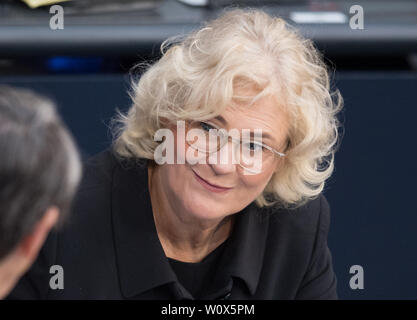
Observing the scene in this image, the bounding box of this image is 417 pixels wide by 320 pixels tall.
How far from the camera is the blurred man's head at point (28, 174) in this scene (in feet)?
2.76

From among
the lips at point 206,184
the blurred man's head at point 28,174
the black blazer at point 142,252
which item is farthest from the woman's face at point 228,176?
the blurred man's head at point 28,174

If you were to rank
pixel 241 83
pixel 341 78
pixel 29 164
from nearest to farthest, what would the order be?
pixel 29 164
pixel 241 83
pixel 341 78

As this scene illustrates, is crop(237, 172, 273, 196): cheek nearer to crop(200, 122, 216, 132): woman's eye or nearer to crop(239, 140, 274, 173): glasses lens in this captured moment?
crop(239, 140, 274, 173): glasses lens

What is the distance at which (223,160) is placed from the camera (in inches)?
55.2

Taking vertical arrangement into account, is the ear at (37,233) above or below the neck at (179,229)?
above

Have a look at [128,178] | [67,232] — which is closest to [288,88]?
[128,178]

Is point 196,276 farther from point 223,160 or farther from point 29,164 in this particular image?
point 29,164

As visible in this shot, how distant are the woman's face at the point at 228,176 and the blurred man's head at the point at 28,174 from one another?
494 millimetres

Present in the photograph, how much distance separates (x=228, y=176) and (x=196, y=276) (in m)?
0.30

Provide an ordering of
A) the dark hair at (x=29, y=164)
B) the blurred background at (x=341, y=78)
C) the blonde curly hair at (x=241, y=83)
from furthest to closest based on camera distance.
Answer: the blurred background at (x=341, y=78) < the blonde curly hair at (x=241, y=83) < the dark hair at (x=29, y=164)

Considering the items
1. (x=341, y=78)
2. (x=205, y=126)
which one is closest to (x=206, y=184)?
(x=205, y=126)

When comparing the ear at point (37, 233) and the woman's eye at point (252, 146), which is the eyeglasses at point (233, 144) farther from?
the ear at point (37, 233)

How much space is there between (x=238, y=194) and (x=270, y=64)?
0.93ft

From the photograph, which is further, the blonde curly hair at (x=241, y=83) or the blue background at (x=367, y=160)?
the blue background at (x=367, y=160)
